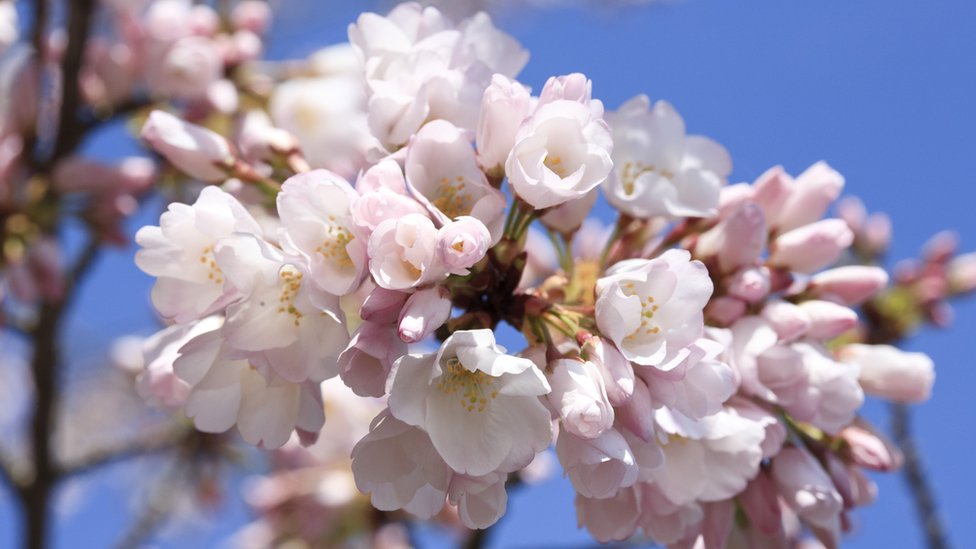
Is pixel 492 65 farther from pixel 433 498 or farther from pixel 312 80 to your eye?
pixel 312 80

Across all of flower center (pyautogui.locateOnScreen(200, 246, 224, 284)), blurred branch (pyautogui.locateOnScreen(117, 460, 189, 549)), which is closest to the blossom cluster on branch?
flower center (pyautogui.locateOnScreen(200, 246, 224, 284))

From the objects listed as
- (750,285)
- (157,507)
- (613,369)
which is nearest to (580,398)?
(613,369)

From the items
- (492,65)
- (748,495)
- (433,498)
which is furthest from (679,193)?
(433,498)

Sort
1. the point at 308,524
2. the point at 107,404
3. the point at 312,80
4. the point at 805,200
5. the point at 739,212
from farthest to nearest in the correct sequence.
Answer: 1. the point at 107,404
2. the point at 308,524
3. the point at 312,80
4. the point at 805,200
5. the point at 739,212

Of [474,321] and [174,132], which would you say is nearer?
[474,321]

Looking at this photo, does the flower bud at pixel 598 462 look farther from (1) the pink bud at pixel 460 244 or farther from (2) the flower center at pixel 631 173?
(2) the flower center at pixel 631 173

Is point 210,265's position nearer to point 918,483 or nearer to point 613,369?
point 613,369

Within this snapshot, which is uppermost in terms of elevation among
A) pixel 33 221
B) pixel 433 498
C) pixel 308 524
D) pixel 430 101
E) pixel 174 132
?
pixel 430 101
